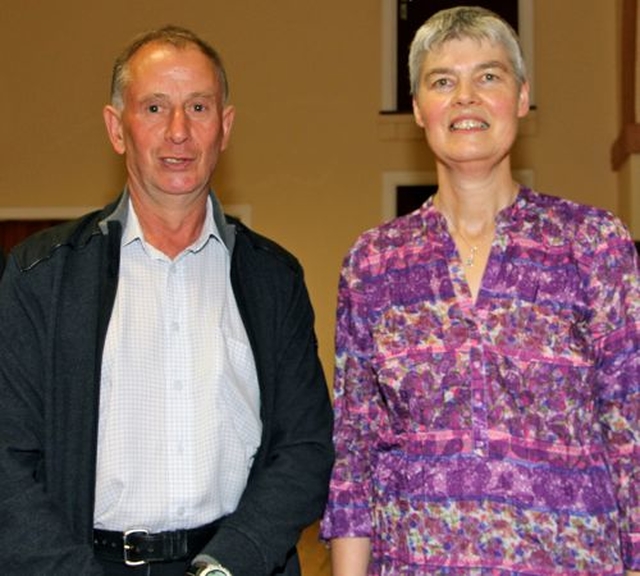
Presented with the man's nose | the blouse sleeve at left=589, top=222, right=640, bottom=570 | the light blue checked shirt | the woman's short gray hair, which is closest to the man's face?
the man's nose

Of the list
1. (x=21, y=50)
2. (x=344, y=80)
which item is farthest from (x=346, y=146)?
(x=21, y=50)

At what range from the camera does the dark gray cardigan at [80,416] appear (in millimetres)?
2199

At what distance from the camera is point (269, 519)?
2.34 metres

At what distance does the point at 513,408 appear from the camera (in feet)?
7.32

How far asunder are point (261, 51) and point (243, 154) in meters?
1.02

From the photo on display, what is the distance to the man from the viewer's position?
2.27 meters

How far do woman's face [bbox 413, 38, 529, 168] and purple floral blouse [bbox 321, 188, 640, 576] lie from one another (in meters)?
0.18

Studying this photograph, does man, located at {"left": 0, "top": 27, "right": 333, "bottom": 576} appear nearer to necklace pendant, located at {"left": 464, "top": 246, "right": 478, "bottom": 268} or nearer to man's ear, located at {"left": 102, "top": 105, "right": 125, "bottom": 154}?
man's ear, located at {"left": 102, "top": 105, "right": 125, "bottom": 154}

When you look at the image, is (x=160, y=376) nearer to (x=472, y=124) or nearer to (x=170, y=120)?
(x=170, y=120)

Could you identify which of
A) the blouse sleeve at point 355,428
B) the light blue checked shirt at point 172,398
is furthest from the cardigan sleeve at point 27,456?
the blouse sleeve at point 355,428

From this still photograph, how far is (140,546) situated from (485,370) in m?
0.85

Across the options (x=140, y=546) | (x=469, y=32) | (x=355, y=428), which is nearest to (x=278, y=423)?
(x=355, y=428)

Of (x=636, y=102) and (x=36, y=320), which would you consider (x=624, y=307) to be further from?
(x=636, y=102)

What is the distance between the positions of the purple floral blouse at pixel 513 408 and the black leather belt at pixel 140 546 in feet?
1.16
